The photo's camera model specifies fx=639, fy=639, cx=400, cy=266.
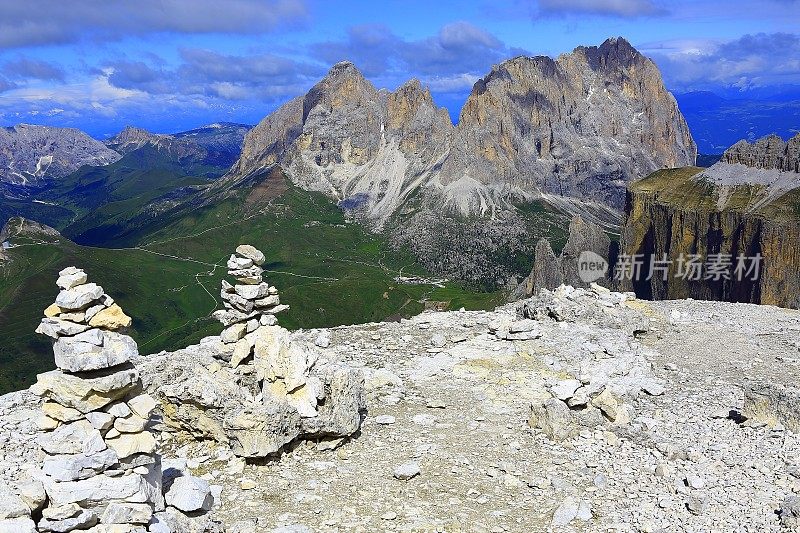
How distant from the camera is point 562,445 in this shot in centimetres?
2159

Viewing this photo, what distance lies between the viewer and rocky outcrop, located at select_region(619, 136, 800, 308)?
465 ft

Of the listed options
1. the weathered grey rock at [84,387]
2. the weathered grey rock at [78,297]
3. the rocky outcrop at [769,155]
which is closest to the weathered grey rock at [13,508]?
the weathered grey rock at [84,387]

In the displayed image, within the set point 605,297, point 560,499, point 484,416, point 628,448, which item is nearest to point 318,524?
point 560,499

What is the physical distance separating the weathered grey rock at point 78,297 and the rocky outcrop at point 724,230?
153 metres

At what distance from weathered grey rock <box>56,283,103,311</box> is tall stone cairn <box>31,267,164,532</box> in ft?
0.06

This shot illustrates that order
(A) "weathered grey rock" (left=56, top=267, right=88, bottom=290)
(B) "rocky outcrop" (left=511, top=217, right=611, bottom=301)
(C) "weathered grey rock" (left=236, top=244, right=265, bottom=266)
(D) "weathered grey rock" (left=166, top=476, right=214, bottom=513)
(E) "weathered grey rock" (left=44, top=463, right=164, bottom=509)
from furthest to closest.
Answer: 1. (B) "rocky outcrop" (left=511, top=217, right=611, bottom=301)
2. (C) "weathered grey rock" (left=236, top=244, right=265, bottom=266)
3. (D) "weathered grey rock" (left=166, top=476, right=214, bottom=513)
4. (A) "weathered grey rock" (left=56, top=267, right=88, bottom=290)
5. (E) "weathered grey rock" (left=44, top=463, right=164, bottom=509)

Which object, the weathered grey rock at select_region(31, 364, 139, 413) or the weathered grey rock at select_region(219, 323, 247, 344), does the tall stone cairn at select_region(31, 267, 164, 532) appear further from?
the weathered grey rock at select_region(219, 323, 247, 344)

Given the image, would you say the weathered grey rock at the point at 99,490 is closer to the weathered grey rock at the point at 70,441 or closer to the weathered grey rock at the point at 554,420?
the weathered grey rock at the point at 70,441

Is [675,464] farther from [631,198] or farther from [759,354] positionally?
[631,198]

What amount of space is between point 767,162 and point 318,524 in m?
197

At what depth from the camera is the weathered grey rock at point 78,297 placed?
13.6 metres

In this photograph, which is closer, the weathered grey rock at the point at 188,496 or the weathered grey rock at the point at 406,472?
the weathered grey rock at the point at 188,496

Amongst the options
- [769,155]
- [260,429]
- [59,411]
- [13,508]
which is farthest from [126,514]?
[769,155]

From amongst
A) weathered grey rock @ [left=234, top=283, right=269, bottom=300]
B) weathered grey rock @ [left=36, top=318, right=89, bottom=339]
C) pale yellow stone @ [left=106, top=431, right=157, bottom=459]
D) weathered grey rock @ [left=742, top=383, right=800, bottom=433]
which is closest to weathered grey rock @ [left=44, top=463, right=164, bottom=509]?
pale yellow stone @ [left=106, top=431, right=157, bottom=459]
